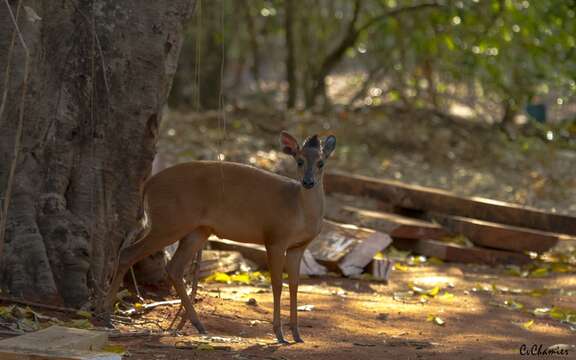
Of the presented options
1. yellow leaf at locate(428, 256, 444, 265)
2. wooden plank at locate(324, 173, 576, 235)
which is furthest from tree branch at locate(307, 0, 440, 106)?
yellow leaf at locate(428, 256, 444, 265)

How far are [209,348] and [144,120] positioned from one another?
1821 millimetres

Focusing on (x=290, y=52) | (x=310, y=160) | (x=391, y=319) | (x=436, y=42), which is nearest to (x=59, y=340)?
(x=310, y=160)

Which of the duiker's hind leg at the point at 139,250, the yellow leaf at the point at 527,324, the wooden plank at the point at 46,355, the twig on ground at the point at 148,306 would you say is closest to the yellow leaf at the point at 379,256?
the yellow leaf at the point at 527,324

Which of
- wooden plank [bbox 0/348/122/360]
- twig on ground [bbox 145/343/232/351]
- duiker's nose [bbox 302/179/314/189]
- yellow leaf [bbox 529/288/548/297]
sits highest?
duiker's nose [bbox 302/179/314/189]

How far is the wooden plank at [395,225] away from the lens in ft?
33.0

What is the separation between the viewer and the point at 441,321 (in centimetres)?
720

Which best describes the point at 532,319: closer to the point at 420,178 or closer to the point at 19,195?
the point at 19,195

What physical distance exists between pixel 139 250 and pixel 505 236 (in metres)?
4.59

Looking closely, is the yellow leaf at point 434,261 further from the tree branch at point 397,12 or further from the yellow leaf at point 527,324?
the tree branch at point 397,12

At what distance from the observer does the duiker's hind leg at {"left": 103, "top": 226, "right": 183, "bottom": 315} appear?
651cm

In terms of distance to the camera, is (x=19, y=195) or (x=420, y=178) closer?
A: (x=19, y=195)

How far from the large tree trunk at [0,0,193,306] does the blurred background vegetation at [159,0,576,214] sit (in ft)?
16.5

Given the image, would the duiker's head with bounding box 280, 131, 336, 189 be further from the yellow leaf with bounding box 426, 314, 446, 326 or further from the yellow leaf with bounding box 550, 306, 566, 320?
the yellow leaf with bounding box 550, 306, 566, 320

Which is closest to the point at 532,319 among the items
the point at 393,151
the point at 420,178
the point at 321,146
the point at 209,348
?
the point at 321,146
